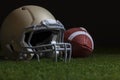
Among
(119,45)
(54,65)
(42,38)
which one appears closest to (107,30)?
(119,45)

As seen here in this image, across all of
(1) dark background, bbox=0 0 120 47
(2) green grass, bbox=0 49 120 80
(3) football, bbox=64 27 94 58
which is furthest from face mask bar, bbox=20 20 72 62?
(1) dark background, bbox=0 0 120 47

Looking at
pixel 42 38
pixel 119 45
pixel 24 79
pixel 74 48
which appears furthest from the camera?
pixel 119 45

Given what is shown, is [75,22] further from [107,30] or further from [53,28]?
[53,28]

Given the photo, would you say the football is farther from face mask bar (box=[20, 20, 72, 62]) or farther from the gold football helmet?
face mask bar (box=[20, 20, 72, 62])

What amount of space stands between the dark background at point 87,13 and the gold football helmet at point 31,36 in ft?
8.67

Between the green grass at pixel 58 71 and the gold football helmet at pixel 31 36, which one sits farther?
the gold football helmet at pixel 31 36

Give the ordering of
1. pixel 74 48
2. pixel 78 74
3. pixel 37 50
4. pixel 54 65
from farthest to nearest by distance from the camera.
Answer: pixel 74 48 → pixel 37 50 → pixel 54 65 → pixel 78 74

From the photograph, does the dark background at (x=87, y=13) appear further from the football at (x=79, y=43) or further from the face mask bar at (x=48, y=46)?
the face mask bar at (x=48, y=46)

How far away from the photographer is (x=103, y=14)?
6.88 metres

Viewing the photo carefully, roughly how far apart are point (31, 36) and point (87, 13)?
3137mm

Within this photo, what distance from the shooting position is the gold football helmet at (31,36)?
149 inches

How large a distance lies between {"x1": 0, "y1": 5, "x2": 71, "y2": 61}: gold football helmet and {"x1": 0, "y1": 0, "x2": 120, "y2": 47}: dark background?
8.67ft

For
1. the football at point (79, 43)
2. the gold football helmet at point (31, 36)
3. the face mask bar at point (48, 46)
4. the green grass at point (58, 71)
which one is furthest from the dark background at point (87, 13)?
the green grass at point (58, 71)

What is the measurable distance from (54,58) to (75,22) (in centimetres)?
295
